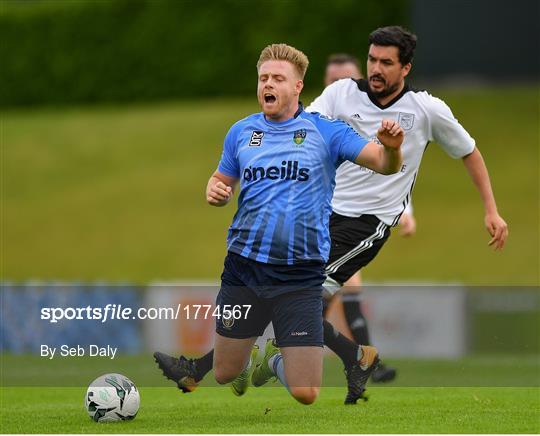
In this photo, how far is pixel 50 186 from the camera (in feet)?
100

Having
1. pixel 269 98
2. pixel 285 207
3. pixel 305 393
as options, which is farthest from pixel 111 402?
pixel 269 98

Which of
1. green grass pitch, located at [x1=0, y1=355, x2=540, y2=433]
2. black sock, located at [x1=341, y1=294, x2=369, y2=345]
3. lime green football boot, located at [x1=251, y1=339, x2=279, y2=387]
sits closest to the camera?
green grass pitch, located at [x1=0, y1=355, x2=540, y2=433]

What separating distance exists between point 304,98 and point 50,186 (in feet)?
20.9

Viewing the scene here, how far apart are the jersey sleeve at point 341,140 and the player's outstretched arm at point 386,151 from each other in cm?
5

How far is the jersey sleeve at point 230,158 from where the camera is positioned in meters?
7.57

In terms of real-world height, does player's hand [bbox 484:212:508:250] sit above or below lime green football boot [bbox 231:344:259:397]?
above

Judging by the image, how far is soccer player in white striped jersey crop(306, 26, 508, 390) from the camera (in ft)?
28.0

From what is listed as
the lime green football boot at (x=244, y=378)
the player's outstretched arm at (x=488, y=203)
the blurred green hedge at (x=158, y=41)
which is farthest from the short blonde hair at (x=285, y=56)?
the blurred green hedge at (x=158, y=41)

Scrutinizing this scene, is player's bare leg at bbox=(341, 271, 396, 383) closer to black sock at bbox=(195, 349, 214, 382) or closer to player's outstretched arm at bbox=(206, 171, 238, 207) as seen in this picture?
black sock at bbox=(195, 349, 214, 382)

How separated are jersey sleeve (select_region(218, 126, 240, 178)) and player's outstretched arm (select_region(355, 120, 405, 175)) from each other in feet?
2.46

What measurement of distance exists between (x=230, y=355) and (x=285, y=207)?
1.00m

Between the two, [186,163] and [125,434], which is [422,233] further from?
[125,434]

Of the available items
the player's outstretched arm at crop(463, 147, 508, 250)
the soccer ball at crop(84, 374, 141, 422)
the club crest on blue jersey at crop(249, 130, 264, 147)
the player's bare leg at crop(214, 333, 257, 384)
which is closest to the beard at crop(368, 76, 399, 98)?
the player's outstretched arm at crop(463, 147, 508, 250)

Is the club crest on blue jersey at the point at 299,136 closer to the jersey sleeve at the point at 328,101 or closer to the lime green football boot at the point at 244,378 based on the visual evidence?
the jersey sleeve at the point at 328,101
